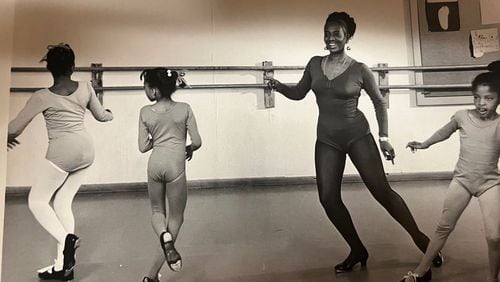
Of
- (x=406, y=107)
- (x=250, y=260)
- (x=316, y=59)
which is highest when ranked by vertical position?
(x=316, y=59)

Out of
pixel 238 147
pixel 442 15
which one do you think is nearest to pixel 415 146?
pixel 442 15

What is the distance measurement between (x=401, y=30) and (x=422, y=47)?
0.30ft

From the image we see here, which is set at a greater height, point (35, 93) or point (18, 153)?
point (35, 93)

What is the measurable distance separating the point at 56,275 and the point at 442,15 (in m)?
1.50

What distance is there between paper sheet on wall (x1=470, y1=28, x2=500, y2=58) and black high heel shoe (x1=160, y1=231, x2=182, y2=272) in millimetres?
1180

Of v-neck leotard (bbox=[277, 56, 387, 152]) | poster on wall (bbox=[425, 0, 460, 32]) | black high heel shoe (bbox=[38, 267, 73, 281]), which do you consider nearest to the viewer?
black high heel shoe (bbox=[38, 267, 73, 281])

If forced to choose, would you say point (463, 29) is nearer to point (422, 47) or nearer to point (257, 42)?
point (422, 47)

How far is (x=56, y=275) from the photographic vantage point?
1285 mm

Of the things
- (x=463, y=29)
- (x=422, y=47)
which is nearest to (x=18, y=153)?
(x=422, y=47)

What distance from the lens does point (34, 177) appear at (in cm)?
133

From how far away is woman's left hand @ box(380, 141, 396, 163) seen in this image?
4.58ft

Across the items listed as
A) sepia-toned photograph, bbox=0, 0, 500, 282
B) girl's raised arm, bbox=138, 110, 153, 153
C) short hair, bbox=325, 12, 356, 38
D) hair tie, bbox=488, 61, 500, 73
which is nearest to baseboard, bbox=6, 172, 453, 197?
sepia-toned photograph, bbox=0, 0, 500, 282

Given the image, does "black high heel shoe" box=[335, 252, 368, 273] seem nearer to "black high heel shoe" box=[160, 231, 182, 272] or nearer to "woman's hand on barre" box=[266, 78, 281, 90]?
"black high heel shoe" box=[160, 231, 182, 272]

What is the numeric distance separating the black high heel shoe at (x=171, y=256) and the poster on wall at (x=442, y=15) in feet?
3.68
